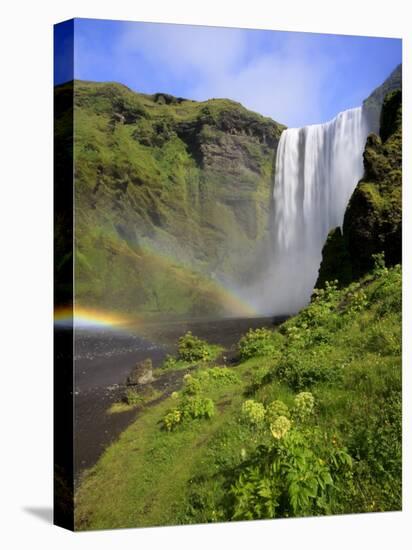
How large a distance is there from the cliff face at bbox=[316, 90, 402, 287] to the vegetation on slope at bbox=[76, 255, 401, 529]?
0.70ft

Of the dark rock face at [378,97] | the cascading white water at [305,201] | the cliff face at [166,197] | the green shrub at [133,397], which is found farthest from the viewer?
the dark rock face at [378,97]

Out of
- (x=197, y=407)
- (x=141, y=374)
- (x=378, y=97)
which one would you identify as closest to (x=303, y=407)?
(x=197, y=407)

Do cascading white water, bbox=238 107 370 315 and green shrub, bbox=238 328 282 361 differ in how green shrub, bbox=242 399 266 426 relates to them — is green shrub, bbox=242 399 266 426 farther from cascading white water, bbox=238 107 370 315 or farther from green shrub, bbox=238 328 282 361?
cascading white water, bbox=238 107 370 315

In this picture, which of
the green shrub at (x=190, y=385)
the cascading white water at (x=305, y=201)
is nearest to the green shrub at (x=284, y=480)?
the green shrub at (x=190, y=385)

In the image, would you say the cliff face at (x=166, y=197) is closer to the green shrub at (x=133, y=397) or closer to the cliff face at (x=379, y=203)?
the green shrub at (x=133, y=397)

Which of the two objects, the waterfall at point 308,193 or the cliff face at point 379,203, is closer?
the waterfall at point 308,193

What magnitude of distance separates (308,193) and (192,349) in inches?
110

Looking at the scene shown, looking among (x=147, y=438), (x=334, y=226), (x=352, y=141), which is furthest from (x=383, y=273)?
(x=147, y=438)

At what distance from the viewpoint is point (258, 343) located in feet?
39.4

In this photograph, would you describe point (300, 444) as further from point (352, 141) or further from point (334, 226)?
point (352, 141)

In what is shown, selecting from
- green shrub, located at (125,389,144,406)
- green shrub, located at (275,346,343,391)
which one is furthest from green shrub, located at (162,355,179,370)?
green shrub, located at (275,346,343,391)

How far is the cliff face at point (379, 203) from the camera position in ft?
41.9

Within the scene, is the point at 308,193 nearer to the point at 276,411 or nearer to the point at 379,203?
the point at 379,203

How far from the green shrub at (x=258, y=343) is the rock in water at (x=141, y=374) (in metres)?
1.28
